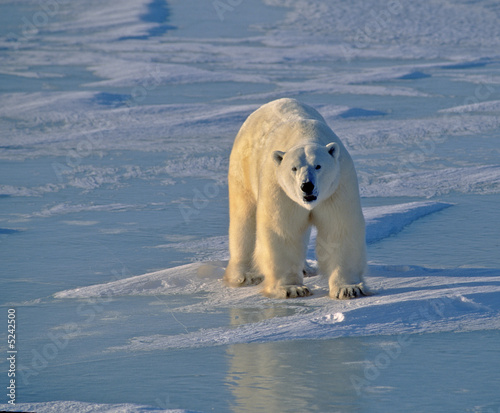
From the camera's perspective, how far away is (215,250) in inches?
196

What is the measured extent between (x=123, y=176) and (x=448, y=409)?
196 inches

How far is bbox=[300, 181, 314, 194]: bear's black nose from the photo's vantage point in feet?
11.5

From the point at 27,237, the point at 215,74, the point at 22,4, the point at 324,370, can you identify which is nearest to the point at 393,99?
the point at 215,74

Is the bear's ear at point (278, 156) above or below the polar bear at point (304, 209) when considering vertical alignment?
above

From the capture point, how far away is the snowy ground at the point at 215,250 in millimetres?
2826

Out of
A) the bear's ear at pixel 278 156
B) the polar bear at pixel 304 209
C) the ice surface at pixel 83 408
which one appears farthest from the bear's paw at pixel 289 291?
the ice surface at pixel 83 408

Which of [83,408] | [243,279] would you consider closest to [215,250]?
[243,279]

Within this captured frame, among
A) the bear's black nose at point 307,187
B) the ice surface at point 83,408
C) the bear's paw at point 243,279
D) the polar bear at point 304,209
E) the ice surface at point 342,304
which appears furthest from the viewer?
the bear's paw at point 243,279

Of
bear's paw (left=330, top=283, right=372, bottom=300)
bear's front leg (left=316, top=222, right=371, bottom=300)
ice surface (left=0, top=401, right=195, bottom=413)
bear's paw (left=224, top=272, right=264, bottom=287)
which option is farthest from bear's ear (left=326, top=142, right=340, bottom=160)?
ice surface (left=0, top=401, right=195, bottom=413)

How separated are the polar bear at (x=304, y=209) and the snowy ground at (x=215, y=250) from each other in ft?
0.50

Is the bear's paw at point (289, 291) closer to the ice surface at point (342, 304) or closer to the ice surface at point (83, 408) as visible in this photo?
the ice surface at point (342, 304)

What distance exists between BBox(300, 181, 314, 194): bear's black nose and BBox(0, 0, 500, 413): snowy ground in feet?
1.75

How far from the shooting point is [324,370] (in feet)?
9.55

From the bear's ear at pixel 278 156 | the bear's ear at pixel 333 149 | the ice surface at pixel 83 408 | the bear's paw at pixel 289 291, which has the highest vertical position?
the bear's ear at pixel 333 149
